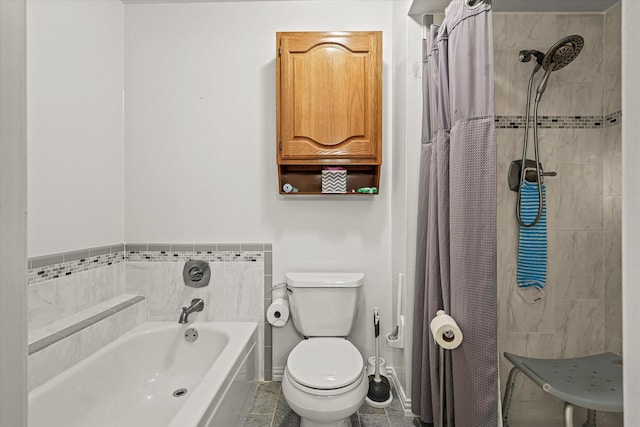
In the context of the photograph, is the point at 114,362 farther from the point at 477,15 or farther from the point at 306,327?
the point at 477,15

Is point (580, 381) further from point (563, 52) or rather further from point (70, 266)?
point (70, 266)

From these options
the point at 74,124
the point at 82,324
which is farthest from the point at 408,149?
the point at 82,324

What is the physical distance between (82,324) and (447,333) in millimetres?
1680

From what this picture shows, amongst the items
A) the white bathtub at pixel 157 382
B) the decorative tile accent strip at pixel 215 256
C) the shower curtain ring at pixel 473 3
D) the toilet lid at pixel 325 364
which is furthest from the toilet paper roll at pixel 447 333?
the decorative tile accent strip at pixel 215 256

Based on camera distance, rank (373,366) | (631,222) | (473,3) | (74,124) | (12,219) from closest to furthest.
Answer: (12,219)
(631,222)
(473,3)
(74,124)
(373,366)

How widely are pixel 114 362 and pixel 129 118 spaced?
1.46 meters

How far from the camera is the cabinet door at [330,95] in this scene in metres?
1.91

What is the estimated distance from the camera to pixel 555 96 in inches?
72.9

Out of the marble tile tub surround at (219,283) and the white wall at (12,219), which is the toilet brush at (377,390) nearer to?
the marble tile tub surround at (219,283)

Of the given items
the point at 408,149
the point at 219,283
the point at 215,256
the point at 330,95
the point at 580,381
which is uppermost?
the point at 330,95

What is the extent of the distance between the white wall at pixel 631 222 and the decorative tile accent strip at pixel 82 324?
184 centimetres

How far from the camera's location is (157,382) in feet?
6.19

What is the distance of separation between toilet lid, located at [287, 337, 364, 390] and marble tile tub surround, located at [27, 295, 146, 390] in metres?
1.00

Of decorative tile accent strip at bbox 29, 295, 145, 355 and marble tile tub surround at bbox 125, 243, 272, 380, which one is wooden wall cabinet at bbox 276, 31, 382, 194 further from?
decorative tile accent strip at bbox 29, 295, 145, 355
